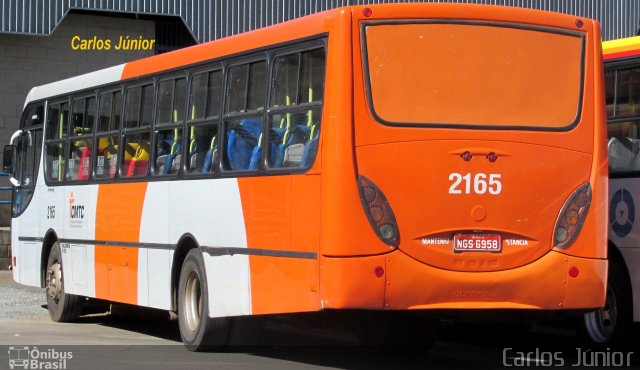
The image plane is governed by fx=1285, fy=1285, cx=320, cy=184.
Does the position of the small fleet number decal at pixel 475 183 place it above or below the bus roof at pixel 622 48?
below

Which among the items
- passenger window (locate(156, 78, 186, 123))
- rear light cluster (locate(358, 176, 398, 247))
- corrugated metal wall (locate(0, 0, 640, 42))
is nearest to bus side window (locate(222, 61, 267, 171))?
passenger window (locate(156, 78, 186, 123))

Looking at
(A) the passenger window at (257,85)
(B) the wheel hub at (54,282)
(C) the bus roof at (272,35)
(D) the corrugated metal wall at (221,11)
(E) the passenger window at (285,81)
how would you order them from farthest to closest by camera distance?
(D) the corrugated metal wall at (221,11) → (B) the wheel hub at (54,282) → (A) the passenger window at (257,85) → (E) the passenger window at (285,81) → (C) the bus roof at (272,35)

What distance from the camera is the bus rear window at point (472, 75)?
9742 mm

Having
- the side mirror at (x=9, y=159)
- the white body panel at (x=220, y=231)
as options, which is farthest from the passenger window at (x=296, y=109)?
the side mirror at (x=9, y=159)

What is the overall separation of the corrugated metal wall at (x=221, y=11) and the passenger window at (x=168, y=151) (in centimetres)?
1383

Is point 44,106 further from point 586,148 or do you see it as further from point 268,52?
point 586,148

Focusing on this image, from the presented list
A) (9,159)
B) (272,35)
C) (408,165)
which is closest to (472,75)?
(408,165)

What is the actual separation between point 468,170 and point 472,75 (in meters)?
0.75

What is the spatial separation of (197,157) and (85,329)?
354 cm

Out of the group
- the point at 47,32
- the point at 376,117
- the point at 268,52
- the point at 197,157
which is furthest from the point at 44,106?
the point at 47,32

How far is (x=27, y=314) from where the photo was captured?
53.2 ft

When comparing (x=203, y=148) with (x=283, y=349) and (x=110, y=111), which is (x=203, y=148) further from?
(x=110, y=111)

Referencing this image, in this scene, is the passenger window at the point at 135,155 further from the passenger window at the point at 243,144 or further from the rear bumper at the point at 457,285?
the rear bumper at the point at 457,285

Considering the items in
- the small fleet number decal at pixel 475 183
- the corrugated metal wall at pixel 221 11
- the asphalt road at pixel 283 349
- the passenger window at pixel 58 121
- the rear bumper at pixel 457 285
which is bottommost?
the asphalt road at pixel 283 349
